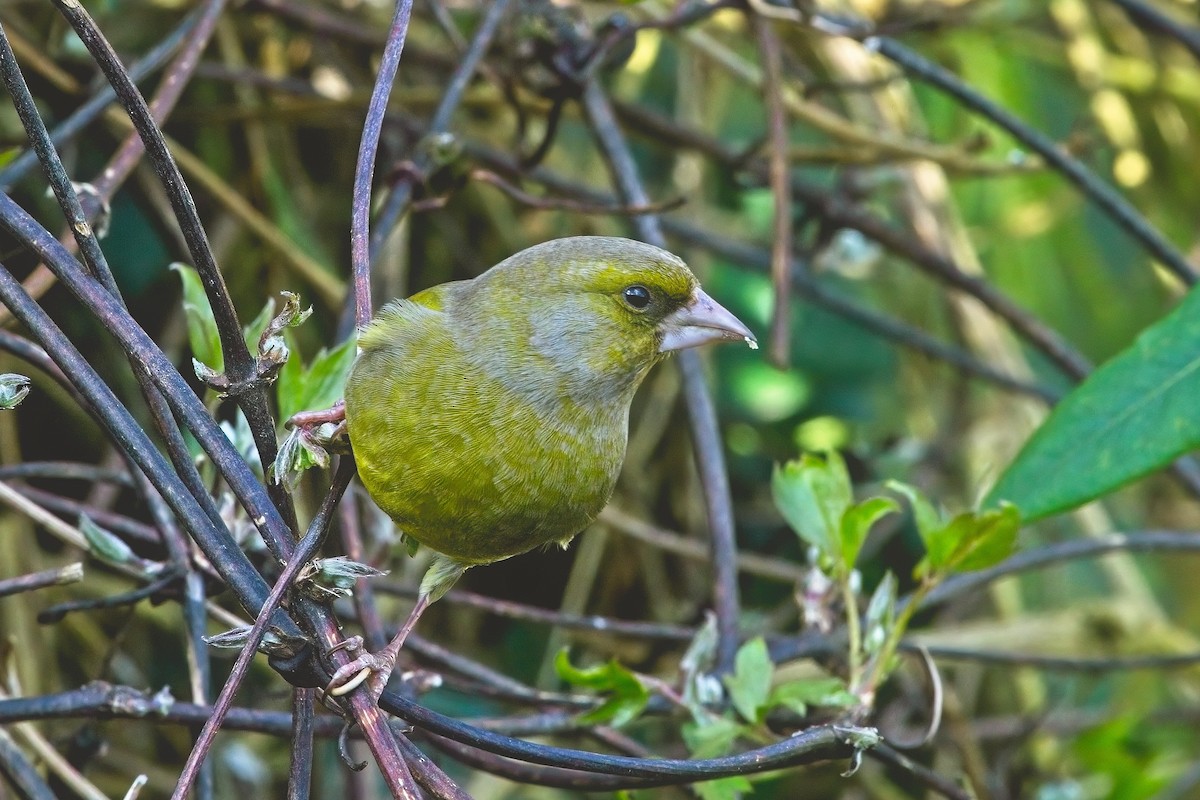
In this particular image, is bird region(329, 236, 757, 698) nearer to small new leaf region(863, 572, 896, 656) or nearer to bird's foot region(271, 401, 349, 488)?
bird's foot region(271, 401, 349, 488)

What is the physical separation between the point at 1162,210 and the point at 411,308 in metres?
3.28

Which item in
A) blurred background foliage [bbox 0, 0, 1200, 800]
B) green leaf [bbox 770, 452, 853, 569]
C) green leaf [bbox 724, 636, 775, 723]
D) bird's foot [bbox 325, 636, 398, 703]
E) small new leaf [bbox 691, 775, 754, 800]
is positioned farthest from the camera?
blurred background foliage [bbox 0, 0, 1200, 800]

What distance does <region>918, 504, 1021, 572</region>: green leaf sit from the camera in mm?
1769

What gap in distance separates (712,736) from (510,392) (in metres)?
0.54

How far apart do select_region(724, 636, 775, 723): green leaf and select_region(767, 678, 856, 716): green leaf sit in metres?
0.02

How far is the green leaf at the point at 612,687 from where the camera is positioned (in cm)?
177

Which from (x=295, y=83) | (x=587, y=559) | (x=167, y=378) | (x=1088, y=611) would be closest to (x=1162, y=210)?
(x=1088, y=611)

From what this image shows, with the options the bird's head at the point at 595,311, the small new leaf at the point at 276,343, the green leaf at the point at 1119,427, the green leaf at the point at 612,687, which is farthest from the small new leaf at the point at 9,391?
the green leaf at the point at 1119,427

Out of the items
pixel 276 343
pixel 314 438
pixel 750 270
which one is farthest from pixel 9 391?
pixel 750 270

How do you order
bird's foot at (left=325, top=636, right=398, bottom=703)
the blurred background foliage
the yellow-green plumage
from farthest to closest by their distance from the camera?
the blurred background foliage → the yellow-green plumage → bird's foot at (left=325, top=636, right=398, bottom=703)

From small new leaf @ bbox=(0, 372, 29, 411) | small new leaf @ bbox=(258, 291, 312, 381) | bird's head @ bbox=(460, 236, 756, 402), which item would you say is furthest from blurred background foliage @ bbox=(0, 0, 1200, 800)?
small new leaf @ bbox=(0, 372, 29, 411)

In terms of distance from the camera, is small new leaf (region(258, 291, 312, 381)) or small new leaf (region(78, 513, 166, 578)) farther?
small new leaf (region(78, 513, 166, 578))

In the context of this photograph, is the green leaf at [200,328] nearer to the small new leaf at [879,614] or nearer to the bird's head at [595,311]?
the bird's head at [595,311]

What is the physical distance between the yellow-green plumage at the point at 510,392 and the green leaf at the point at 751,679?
0.97ft
